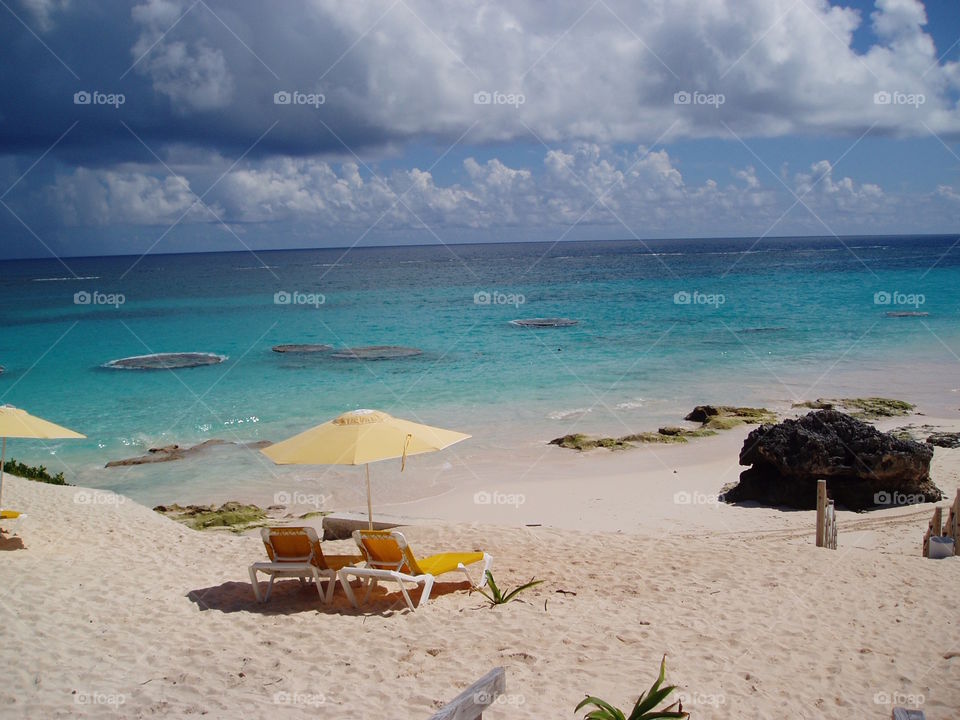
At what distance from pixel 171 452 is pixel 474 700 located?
15209mm

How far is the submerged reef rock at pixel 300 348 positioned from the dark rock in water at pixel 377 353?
110 centimetres

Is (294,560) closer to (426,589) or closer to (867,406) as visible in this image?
(426,589)

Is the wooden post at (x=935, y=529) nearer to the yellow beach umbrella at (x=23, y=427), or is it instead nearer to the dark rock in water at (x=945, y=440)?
the dark rock in water at (x=945, y=440)

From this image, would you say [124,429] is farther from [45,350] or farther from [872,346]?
[872,346]

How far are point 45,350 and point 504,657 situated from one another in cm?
3574

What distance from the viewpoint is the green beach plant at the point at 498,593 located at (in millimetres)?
7348

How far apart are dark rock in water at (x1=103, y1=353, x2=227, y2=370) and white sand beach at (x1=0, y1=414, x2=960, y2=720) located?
20801 mm

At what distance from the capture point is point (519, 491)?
1374cm

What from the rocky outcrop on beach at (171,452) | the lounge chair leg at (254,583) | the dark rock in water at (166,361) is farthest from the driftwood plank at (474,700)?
the dark rock in water at (166,361)

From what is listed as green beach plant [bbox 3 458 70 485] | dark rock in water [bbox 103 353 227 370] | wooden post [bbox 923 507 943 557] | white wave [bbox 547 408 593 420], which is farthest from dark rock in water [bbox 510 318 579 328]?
wooden post [bbox 923 507 943 557]

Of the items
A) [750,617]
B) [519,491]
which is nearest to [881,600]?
[750,617]

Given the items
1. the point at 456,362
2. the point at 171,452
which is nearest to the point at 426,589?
the point at 171,452

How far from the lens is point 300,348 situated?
3444 cm

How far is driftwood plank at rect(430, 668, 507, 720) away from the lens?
3.67m
